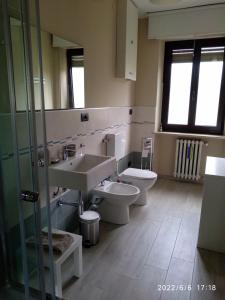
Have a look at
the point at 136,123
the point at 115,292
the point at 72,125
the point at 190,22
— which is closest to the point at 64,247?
the point at 115,292

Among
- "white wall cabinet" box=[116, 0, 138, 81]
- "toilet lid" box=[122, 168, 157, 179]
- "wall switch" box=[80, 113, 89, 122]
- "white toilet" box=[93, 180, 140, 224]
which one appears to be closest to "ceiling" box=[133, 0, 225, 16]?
"white wall cabinet" box=[116, 0, 138, 81]

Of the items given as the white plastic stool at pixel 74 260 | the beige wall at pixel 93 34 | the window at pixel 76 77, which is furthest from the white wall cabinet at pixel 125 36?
the white plastic stool at pixel 74 260

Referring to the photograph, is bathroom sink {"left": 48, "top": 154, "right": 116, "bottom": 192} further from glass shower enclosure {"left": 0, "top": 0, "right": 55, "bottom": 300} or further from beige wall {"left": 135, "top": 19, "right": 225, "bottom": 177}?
beige wall {"left": 135, "top": 19, "right": 225, "bottom": 177}

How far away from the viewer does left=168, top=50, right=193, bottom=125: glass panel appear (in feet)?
11.8

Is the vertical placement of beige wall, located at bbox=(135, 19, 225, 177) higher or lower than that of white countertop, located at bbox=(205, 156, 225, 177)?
higher

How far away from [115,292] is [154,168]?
98.1 inches

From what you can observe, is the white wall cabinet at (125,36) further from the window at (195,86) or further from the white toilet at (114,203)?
the white toilet at (114,203)

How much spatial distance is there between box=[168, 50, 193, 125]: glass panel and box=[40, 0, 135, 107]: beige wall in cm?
104

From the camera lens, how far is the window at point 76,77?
205 centimetres

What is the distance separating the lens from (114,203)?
7.88 feet

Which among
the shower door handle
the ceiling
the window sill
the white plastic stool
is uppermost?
the ceiling

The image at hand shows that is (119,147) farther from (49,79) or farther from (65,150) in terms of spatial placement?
(49,79)

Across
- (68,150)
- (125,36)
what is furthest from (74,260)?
(125,36)

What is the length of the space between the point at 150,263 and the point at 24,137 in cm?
156
